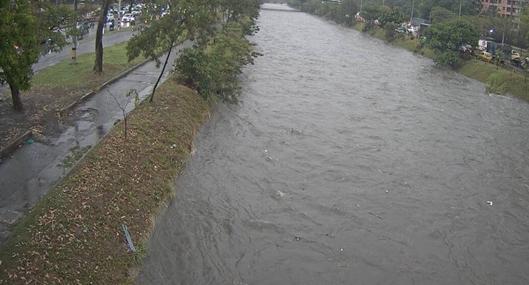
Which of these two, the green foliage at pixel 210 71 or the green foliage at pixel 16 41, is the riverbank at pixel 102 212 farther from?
the green foliage at pixel 210 71

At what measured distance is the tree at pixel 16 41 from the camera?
37.6 feet

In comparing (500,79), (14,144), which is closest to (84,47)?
(14,144)

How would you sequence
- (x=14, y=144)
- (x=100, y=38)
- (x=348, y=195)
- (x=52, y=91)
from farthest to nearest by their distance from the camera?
(x=100, y=38) < (x=52, y=91) < (x=348, y=195) < (x=14, y=144)

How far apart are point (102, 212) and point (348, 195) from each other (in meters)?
8.63

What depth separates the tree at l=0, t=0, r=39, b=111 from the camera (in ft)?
37.6

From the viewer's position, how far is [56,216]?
12695 mm

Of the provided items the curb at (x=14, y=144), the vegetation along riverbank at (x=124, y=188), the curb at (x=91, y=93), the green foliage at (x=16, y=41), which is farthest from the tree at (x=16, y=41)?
the curb at (x=91, y=93)

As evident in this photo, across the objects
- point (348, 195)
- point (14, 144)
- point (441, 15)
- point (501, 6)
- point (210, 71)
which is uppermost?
point (501, 6)

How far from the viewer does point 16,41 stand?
12.6 meters

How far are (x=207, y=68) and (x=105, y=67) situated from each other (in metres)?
6.36

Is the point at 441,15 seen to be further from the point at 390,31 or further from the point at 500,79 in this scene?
the point at 500,79

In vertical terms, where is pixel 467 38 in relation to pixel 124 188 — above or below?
above

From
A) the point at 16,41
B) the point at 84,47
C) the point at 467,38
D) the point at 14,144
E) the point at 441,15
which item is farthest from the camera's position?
the point at 441,15

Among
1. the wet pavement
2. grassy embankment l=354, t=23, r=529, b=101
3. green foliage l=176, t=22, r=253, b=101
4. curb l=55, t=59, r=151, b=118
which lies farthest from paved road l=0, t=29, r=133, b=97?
grassy embankment l=354, t=23, r=529, b=101
